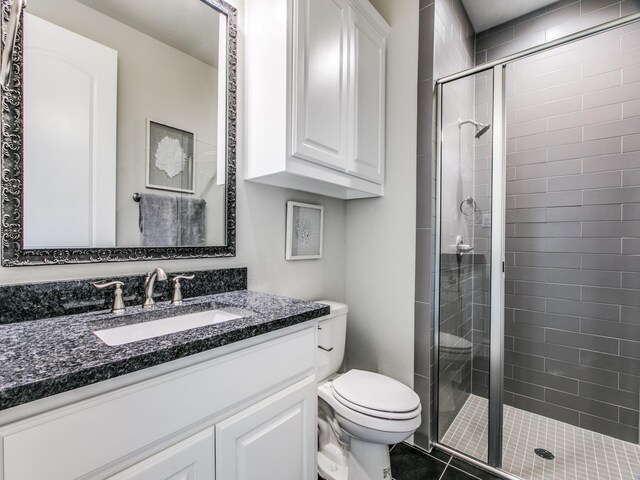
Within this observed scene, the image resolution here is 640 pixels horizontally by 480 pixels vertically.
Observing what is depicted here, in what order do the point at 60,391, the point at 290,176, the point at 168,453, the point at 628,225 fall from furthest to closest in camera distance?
the point at 628,225 < the point at 290,176 < the point at 168,453 < the point at 60,391

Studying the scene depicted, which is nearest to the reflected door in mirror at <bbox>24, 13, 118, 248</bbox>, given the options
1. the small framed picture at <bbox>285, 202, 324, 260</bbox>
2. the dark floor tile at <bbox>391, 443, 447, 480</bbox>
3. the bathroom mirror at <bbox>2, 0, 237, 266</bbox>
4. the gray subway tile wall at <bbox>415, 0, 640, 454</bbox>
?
the bathroom mirror at <bbox>2, 0, 237, 266</bbox>

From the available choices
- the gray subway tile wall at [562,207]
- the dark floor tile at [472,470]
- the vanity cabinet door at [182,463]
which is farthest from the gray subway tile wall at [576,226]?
the vanity cabinet door at [182,463]

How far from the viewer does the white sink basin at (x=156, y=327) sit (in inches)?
36.2

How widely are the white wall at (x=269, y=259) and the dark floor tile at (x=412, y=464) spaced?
2.90ft

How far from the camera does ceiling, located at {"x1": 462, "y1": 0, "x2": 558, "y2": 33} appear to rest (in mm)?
2062

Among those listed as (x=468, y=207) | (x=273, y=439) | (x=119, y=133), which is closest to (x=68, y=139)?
(x=119, y=133)

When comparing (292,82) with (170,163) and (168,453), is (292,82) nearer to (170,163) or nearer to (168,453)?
(170,163)

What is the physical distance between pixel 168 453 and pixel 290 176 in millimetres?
1008

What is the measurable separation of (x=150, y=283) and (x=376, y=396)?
3.32 feet

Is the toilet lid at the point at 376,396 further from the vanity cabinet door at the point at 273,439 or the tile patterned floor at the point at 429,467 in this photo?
the tile patterned floor at the point at 429,467

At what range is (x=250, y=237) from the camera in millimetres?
1472

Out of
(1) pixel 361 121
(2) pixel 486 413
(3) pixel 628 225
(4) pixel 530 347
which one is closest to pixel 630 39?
(3) pixel 628 225

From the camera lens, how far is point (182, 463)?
0.72 meters

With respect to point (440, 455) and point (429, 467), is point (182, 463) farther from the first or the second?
point (440, 455)
